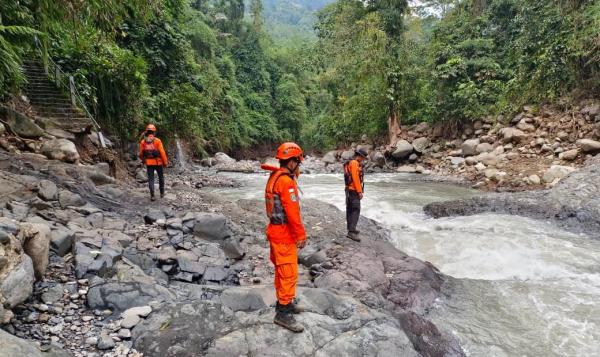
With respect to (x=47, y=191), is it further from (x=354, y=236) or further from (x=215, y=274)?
(x=354, y=236)

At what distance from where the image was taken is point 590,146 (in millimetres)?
12219

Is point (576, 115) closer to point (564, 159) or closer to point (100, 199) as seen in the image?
point (564, 159)

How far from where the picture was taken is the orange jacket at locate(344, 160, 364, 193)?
6867mm

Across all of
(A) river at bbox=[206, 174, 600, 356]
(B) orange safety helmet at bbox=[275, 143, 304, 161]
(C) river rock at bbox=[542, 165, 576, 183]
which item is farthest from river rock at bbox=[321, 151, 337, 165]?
(B) orange safety helmet at bbox=[275, 143, 304, 161]

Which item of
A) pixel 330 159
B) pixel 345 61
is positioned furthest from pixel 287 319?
pixel 330 159

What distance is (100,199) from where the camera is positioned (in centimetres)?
717

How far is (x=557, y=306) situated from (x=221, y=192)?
32.1ft

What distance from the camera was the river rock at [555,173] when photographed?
453 inches

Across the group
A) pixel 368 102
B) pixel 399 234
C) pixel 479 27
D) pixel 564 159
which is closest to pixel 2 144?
pixel 399 234

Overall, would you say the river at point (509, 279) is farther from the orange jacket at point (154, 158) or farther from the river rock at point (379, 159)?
the river rock at point (379, 159)

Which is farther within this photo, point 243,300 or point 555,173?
point 555,173

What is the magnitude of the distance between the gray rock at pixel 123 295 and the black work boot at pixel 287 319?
44.0 inches

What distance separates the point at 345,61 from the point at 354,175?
56.5 feet

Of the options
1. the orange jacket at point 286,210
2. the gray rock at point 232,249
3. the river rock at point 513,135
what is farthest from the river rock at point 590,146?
the orange jacket at point 286,210
